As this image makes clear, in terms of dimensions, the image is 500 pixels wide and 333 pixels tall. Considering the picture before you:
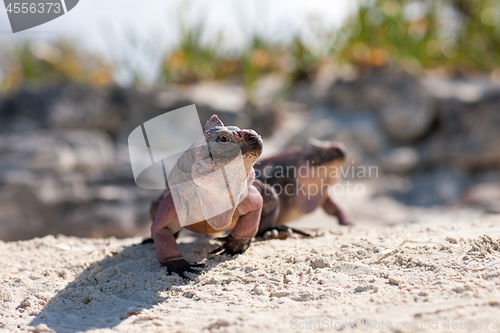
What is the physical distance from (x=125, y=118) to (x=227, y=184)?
782cm

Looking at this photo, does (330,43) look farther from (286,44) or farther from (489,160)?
(489,160)

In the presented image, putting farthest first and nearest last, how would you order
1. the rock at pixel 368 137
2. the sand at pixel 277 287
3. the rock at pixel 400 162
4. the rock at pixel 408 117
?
1. the rock at pixel 408 117
2. the rock at pixel 368 137
3. the rock at pixel 400 162
4. the sand at pixel 277 287

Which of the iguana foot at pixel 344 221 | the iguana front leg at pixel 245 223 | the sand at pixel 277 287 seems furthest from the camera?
the iguana foot at pixel 344 221

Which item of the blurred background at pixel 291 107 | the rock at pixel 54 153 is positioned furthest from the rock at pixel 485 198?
the rock at pixel 54 153

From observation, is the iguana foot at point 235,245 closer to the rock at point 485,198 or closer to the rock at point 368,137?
the rock at point 485,198

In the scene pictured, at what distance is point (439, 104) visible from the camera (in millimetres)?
9602

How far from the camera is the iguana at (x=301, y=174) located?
3.06 m

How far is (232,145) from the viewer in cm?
187

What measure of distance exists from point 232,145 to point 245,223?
606 mm

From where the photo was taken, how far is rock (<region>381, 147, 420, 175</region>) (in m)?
9.01

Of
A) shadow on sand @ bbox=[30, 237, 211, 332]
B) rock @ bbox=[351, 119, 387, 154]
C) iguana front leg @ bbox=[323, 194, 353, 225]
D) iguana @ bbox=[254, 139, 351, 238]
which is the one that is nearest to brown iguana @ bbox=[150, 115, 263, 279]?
shadow on sand @ bbox=[30, 237, 211, 332]

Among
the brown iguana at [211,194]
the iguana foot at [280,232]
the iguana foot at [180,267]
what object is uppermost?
the brown iguana at [211,194]

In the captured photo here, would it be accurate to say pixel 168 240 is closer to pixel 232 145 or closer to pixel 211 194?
pixel 211 194

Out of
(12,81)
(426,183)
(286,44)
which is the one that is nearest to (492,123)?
(426,183)
